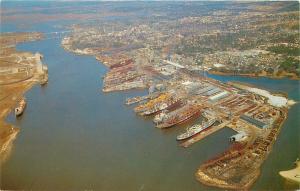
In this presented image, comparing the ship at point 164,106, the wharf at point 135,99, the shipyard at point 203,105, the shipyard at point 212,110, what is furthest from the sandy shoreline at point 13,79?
the ship at point 164,106

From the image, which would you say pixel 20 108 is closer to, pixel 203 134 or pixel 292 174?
pixel 203 134

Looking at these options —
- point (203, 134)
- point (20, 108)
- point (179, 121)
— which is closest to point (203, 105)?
point (179, 121)

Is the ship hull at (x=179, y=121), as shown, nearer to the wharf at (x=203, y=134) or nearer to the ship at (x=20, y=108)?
the wharf at (x=203, y=134)

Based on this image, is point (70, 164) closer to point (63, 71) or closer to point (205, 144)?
point (205, 144)

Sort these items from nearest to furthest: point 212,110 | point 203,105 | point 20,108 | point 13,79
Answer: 1. point 212,110
2. point 203,105
3. point 20,108
4. point 13,79

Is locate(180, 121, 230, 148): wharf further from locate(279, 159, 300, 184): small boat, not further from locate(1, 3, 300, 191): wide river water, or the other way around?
locate(279, 159, 300, 184): small boat

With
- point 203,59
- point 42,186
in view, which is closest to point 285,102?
point 203,59

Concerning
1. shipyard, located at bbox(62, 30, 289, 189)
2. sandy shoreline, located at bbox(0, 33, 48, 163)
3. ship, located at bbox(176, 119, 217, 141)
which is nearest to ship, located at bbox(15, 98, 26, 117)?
sandy shoreline, located at bbox(0, 33, 48, 163)
